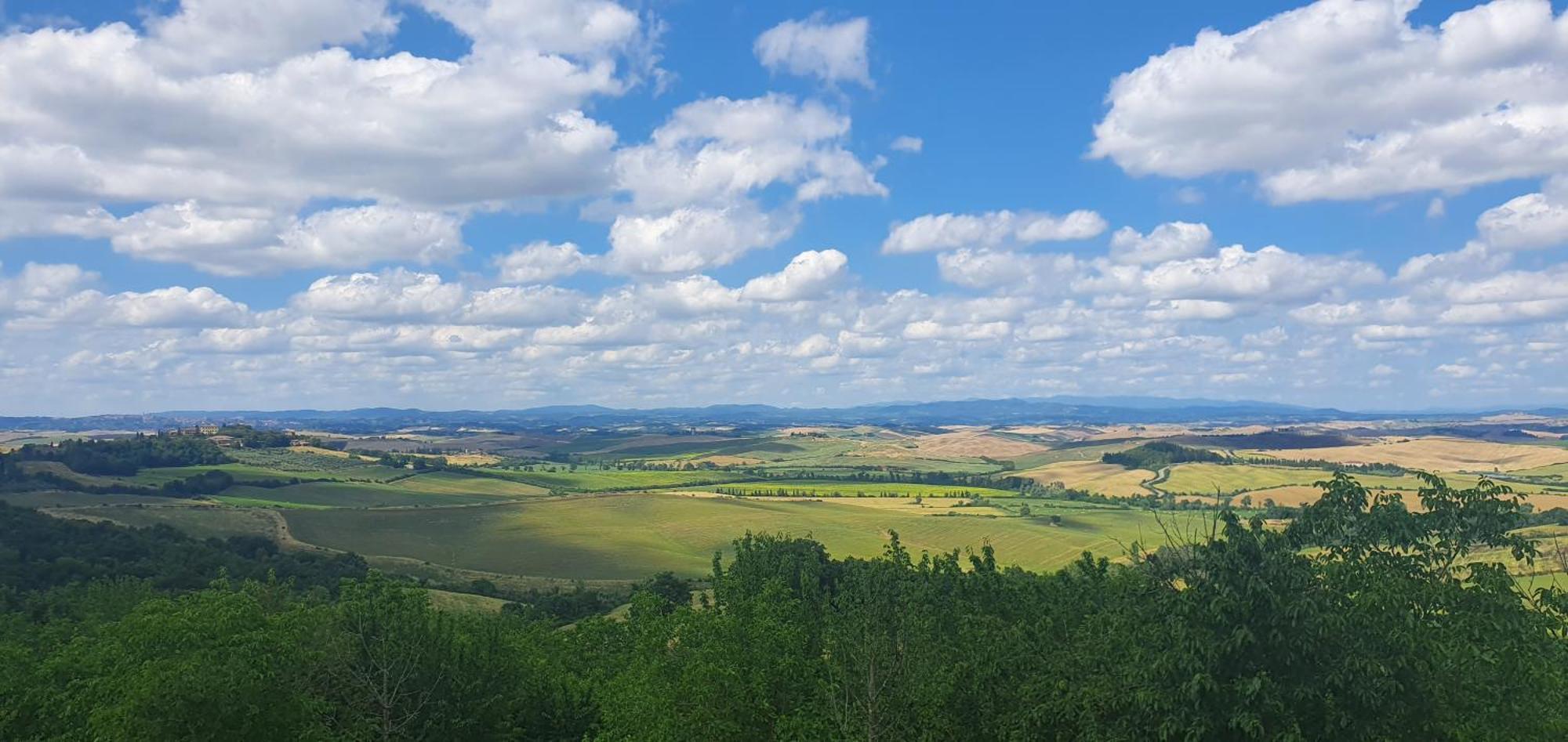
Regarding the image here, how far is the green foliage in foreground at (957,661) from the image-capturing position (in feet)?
82.4

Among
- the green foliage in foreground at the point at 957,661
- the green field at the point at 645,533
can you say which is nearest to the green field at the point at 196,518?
the green field at the point at 645,533

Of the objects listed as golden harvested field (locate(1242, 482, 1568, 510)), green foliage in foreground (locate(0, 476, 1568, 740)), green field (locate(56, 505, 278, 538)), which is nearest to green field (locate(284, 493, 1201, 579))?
green field (locate(56, 505, 278, 538))

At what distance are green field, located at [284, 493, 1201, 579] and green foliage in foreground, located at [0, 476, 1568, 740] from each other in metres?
98.1

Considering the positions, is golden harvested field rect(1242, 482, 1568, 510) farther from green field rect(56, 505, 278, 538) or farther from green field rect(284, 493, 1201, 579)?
green field rect(56, 505, 278, 538)

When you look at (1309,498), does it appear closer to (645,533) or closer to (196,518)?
(645,533)

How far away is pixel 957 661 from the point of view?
35.9 m

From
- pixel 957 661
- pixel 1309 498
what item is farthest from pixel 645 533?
pixel 957 661

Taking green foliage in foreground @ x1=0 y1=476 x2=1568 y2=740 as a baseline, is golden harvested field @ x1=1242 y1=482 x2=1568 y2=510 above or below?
below

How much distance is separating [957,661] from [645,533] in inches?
5589

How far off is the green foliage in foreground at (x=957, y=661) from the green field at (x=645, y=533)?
9809cm

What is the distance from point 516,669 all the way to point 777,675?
1394cm

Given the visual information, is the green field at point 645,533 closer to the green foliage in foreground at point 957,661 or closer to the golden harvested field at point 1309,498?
the golden harvested field at point 1309,498

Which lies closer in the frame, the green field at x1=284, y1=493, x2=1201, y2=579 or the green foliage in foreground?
the green foliage in foreground

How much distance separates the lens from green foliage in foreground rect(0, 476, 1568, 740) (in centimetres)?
2511
